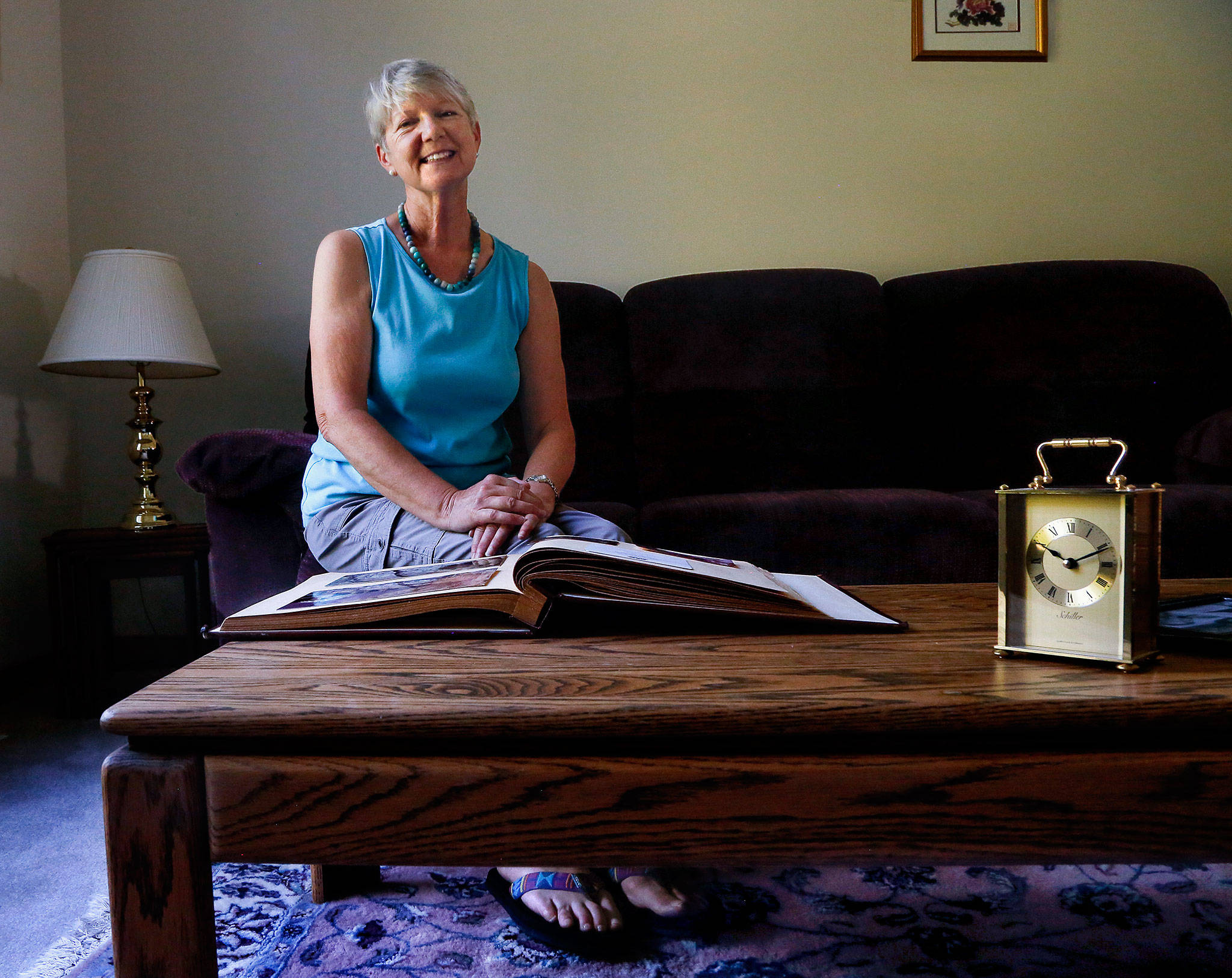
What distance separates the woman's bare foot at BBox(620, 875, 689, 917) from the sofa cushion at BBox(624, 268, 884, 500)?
115 centimetres

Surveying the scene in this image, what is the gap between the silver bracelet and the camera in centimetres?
116

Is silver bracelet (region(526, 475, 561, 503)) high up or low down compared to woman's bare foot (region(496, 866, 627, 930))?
up

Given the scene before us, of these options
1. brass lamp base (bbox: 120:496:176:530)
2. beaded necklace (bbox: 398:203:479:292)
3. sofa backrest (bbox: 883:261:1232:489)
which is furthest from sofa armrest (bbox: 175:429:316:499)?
sofa backrest (bbox: 883:261:1232:489)

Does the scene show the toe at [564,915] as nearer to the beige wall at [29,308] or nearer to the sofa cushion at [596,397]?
the sofa cushion at [596,397]

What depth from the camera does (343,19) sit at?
7.52ft

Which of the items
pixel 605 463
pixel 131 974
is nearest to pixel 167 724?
pixel 131 974

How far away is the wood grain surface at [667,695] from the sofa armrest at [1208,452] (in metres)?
1.43

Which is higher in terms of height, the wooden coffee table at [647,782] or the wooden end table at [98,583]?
the wooden coffee table at [647,782]

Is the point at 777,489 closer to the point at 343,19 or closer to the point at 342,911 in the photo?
the point at 342,911

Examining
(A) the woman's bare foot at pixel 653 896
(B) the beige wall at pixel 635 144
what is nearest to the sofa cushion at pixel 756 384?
(B) the beige wall at pixel 635 144

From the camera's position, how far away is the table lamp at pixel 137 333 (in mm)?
1892

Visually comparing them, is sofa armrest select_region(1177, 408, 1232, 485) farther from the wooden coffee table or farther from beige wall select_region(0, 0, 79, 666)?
beige wall select_region(0, 0, 79, 666)

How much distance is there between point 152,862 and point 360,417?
74cm

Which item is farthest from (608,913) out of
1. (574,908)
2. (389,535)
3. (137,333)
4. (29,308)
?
(29,308)
